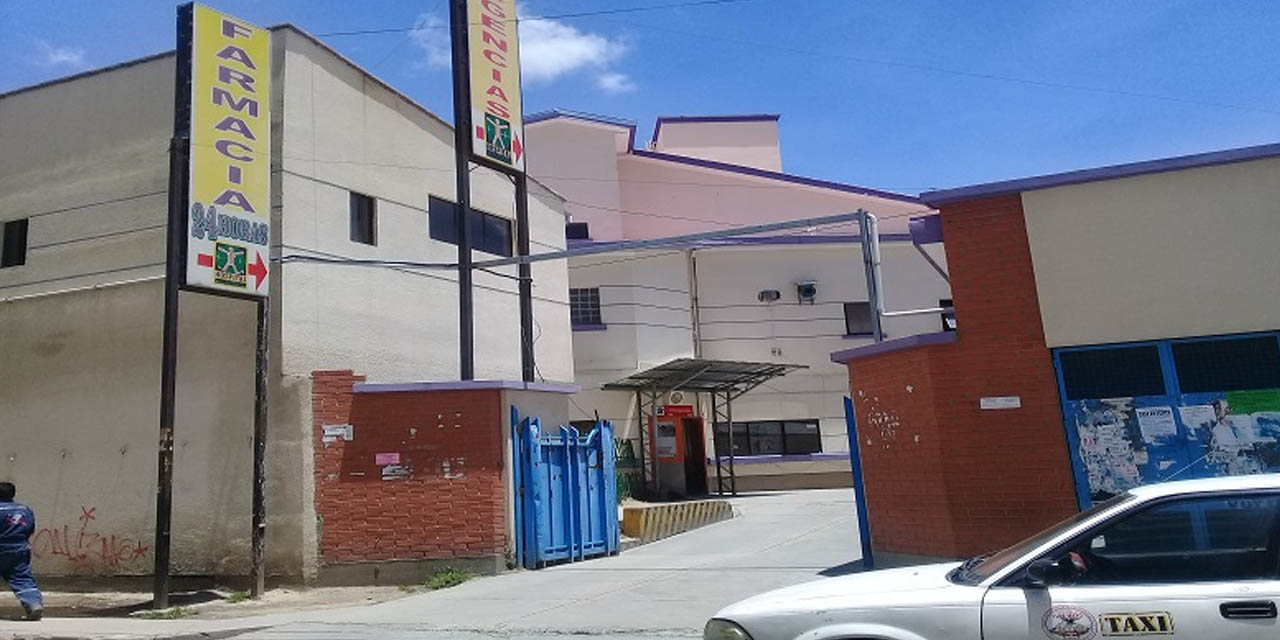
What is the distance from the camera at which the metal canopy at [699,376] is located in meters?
22.2

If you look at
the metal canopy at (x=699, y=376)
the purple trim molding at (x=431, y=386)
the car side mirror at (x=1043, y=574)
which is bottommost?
the car side mirror at (x=1043, y=574)

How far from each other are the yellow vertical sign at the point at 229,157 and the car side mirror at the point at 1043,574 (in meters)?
10.6

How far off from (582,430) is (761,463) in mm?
5544

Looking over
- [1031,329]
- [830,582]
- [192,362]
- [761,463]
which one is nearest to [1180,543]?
[830,582]

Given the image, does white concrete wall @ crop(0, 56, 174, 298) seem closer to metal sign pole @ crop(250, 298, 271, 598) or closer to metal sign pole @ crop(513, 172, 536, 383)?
metal sign pole @ crop(250, 298, 271, 598)

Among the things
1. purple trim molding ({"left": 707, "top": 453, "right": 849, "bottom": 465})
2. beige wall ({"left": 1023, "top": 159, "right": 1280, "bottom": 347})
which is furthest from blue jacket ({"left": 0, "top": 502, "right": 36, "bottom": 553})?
purple trim molding ({"left": 707, "top": 453, "right": 849, "bottom": 465})

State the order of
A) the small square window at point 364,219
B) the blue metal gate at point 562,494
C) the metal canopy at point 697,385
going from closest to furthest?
the blue metal gate at point 562,494, the small square window at point 364,219, the metal canopy at point 697,385

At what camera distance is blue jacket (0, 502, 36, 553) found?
1165cm

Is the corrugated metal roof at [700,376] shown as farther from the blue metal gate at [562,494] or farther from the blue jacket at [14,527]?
the blue jacket at [14,527]

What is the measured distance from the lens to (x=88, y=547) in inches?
530

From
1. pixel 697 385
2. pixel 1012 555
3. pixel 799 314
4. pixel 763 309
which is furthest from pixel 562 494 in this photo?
pixel 799 314

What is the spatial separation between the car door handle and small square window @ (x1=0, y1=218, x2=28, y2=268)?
17161mm

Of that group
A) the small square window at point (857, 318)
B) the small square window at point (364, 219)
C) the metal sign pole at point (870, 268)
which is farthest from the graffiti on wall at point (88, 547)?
the small square window at point (857, 318)

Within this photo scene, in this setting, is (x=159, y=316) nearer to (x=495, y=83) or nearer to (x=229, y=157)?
(x=229, y=157)
